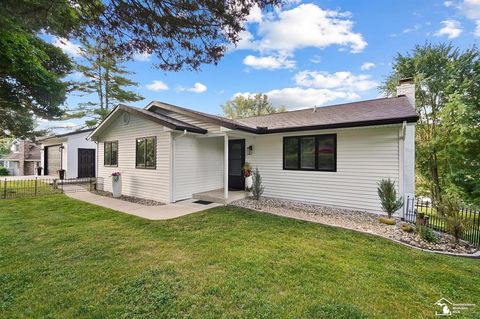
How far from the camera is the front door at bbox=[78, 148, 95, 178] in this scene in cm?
1672

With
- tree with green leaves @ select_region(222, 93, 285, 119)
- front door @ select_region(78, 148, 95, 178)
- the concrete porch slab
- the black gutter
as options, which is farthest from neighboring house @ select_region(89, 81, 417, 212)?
tree with green leaves @ select_region(222, 93, 285, 119)

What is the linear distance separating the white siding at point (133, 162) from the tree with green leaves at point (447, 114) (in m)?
16.8

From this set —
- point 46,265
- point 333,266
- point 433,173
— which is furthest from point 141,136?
point 433,173

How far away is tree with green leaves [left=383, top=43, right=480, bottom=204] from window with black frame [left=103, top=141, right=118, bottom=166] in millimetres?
19379

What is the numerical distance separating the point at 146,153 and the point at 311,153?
6871mm

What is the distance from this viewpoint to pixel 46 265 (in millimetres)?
3660

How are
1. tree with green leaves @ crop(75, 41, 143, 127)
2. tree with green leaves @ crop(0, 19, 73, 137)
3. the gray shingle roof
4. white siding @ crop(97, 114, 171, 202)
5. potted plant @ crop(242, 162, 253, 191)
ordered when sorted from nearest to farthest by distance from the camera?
1. the gray shingle roof
2. tree with green leaves @ crop(0, 19, 73, 137)
3. white siding @ crop(97, 114, 171, 202)
4. potted plant @ crop(242, 162, 253, 191)
5. tree with green leaves @ crop(75, 41, 143, 127)

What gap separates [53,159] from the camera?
18.2m

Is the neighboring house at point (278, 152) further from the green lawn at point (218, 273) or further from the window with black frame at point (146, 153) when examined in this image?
the green lawn at point (218, 273)

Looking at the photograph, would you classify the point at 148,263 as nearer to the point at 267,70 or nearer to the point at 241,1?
the point at 241,1

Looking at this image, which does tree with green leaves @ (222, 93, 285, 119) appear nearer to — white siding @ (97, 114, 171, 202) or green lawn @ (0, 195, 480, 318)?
white siding @ (97, 114, 171, 202)

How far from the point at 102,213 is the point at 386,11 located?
1264 centimetres

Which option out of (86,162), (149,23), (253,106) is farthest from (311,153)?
(253,106)

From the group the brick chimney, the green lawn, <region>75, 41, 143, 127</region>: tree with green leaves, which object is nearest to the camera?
the green lawn
